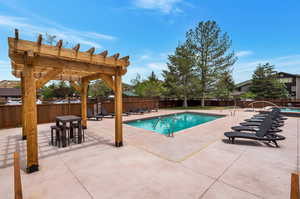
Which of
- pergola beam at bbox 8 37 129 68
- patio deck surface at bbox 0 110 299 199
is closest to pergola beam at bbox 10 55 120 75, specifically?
pergola beam at bbox 8 37 129 68

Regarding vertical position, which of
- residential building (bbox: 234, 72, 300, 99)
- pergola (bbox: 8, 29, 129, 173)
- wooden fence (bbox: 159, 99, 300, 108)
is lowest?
wooden fence (bbox: 159, 99, 300, 108)

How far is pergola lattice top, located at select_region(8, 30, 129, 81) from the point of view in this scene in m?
2.95

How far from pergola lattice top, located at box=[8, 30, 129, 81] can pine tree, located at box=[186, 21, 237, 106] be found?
684 inches

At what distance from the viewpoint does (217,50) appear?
19875mm

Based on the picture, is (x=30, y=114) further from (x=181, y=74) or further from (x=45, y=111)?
(x=181, y=74)

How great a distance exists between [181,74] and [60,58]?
17673 millimetres

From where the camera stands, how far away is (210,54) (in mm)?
20172

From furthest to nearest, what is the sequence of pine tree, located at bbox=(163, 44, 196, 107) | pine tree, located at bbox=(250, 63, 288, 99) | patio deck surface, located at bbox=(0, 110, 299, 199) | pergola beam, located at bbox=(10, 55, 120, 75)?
pine tree, located at bbox=(250, 63, 288, 99) → pine tree, located at bbox=(163, 44, 196, 107) → pergola beam, located at bbox=(10, 55, 120, 75) → patio deck surface, located at bbox=(0, 110, 299, 199)

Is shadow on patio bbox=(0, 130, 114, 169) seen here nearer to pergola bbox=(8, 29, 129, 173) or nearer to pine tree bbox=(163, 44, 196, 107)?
pergola bbox=(8, 29, 129, 173)

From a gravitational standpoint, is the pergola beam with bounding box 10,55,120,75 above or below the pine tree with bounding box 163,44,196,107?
below

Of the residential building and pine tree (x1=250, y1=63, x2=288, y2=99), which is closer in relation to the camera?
pine tree (x1=250, y1=63, x2=288, y2=99)

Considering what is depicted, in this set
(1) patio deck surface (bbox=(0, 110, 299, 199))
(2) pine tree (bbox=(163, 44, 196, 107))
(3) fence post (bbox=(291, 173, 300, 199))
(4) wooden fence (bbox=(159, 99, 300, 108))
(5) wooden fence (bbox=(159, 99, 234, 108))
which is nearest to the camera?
(3) fence post (bbox=(291, 173, 300, 199))

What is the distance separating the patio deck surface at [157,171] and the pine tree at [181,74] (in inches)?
581

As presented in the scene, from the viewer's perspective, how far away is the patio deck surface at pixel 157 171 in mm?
2379
